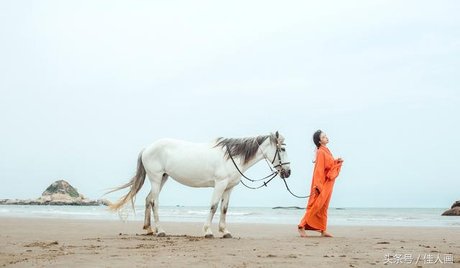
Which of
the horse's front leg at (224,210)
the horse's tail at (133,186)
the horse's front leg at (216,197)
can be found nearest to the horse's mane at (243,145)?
the horse's front leg at (216,197)

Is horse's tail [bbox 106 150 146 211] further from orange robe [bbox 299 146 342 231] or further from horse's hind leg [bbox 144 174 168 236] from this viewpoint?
orange robe [bbox 299 146 342 231]

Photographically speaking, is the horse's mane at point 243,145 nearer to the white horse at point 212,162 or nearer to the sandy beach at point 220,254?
the white horse at point 212,162

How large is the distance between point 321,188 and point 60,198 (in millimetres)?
80318

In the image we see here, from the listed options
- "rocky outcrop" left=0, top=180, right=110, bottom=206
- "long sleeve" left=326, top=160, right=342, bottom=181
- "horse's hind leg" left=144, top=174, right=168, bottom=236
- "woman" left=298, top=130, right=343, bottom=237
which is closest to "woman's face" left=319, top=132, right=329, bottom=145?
"woman" left=298, top=130, right=343, bottom=237

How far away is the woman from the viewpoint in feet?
32.4

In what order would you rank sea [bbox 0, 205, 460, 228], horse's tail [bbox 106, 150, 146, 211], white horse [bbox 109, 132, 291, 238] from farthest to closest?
sea [bbox 0, 205, 460, 228] → horse's tail [bbox 106, 150, 146, 211] → white horse [bbox 109, 132, 291, 238]

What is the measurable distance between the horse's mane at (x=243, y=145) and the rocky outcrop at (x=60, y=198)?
73271mm

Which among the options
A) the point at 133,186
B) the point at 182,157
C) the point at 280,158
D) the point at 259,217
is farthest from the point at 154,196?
the point at 259,217

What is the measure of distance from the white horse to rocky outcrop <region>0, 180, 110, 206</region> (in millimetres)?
72557

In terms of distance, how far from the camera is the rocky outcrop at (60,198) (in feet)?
271

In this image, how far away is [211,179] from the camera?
9.85 m

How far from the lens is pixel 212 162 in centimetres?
982

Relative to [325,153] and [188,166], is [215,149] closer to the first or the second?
[188,166]

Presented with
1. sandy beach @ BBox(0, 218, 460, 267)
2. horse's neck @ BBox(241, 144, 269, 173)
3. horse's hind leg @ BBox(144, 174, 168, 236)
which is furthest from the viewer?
horse's hind leg @ BBox(144, 174, 168, 236)
